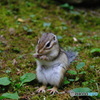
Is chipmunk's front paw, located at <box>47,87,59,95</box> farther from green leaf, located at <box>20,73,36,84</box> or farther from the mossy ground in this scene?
green leaf, located at <box>20,73,36,84</box>

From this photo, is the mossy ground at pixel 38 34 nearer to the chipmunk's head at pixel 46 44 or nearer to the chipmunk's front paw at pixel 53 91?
the chipmunk's front paw at pixel 53 91

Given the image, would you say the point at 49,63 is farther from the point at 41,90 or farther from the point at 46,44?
the point at 41,90

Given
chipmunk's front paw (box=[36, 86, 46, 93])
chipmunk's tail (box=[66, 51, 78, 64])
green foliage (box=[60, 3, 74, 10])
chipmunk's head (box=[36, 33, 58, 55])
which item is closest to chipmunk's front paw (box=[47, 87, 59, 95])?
chipmunk's front paw (box=[36, 86, 46, 93])

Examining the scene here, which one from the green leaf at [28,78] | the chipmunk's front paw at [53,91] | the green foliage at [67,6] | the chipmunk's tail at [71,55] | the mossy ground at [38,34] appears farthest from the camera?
the green foliage at [67,6]

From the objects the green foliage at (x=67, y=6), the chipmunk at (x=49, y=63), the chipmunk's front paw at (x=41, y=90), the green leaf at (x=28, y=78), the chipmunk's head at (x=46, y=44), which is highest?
the green foliage at (x=67, y=6)

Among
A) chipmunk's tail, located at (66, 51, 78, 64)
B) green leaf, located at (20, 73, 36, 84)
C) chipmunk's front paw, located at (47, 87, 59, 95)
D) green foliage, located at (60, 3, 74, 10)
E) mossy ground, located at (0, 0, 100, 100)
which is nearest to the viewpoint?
chipmunk's front paw, located at (47, 87, 59, 95)

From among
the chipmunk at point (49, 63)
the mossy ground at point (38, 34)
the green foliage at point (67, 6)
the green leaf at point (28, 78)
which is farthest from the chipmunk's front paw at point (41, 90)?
the green foliage at point (67, 6)

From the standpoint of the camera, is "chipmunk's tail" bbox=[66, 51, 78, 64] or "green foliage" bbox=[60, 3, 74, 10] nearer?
"chipmunk's tail" bbox=[66, 51, 78, 64]

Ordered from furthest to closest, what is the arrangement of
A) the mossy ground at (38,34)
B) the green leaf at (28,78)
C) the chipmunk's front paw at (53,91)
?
the mossy ground at (38,34) → the green leaf at (28,78) → the chipmunk's front paw at (53,91)
